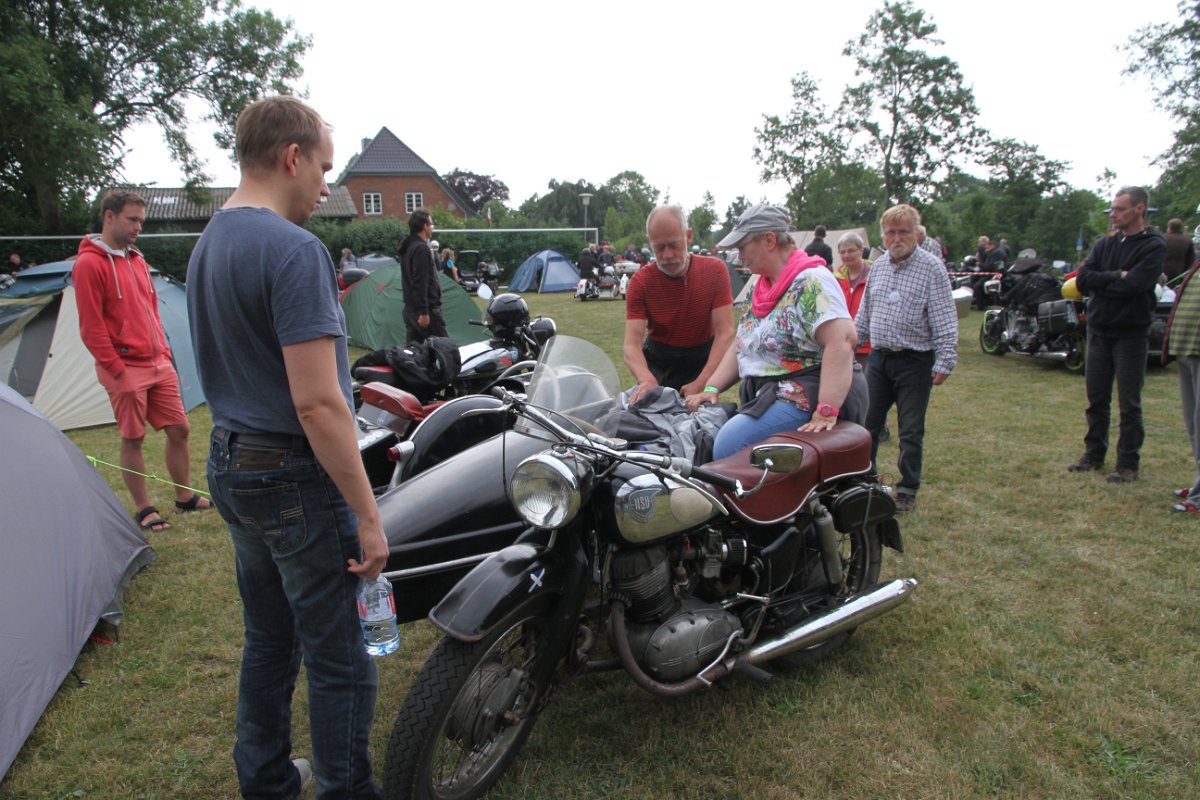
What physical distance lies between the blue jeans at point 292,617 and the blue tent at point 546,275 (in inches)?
885

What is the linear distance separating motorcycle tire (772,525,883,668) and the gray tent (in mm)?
2598

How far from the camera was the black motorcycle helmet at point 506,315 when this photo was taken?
5465 millimetres

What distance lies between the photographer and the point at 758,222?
10.2 ft

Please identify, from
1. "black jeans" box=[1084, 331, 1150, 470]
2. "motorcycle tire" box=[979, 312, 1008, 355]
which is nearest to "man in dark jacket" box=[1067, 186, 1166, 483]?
"black jeans" box=[1084, 331, 1150, 470]

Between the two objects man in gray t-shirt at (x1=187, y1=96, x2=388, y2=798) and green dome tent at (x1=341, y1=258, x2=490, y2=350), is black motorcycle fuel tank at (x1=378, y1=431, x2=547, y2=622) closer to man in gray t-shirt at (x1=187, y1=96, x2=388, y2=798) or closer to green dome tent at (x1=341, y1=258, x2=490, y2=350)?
man in gray t-shirt at (x1=187, y1=96, x2=388, y2=798)

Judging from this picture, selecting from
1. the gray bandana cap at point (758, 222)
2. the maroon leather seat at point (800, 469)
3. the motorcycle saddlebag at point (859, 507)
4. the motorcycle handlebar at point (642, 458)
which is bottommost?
the motorcycle saddlebag at point (859, 507)

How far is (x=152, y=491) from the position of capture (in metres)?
5.18

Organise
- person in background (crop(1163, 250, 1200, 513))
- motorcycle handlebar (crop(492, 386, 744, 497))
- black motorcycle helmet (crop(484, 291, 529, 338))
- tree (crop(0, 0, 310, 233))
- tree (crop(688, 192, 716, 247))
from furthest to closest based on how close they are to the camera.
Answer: tree (crop(688, 192, 716, 247)), tree (crop(0, 0, 310, 233)), black motorcycle helmet (crop(484, 291, 529, 338)), person in background (crop(1163, 250, 1200, 513)), motorcycle handlebar (crop(492, 386, 744, 497))

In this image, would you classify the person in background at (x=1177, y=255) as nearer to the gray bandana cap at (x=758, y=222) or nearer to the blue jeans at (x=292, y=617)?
the gray bandana cap at (x=758, y=222)

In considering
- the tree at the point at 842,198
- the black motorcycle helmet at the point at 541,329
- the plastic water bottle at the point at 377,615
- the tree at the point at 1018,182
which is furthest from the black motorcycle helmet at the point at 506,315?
the tree at the point at 842,198

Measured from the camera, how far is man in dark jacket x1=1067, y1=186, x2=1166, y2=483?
4.77m

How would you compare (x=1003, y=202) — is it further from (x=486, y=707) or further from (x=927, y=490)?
(x=486, y=707)

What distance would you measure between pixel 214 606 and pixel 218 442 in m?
2.18

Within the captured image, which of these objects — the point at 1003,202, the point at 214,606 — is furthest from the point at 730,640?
the point at 1003,202
